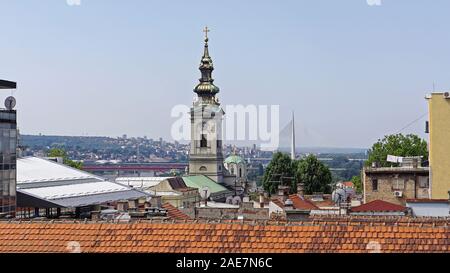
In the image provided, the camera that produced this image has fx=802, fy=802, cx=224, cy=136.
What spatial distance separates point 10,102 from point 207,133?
7002 cm

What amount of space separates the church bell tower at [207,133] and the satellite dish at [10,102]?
67543 mm

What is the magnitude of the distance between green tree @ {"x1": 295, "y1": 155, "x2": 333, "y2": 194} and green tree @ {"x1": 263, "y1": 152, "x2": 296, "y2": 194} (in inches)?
96.4

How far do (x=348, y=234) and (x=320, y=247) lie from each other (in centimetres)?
75

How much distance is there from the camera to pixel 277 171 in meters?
94.1

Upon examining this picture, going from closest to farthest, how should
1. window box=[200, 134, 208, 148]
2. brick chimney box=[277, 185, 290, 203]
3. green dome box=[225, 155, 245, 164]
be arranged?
brick chimney box=[277, 185, 290, 203], window box=[200, 134, 208, 148], green dome box=[225, 155, 245, 164]

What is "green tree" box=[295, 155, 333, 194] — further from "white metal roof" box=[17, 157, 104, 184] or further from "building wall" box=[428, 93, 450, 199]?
"building wall" box=[428, 93, 450, 199]

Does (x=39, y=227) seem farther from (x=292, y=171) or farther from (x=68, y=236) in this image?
(x=292, y=171)

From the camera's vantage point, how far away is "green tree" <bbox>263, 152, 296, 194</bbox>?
92625 mm

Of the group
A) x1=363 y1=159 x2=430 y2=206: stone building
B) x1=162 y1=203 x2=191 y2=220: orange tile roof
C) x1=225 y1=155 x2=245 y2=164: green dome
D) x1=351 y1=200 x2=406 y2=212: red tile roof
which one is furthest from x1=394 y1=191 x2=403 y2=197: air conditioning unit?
x1=225 y1=155 x2=245 y2=164: green dome

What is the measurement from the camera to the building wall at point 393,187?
153ft

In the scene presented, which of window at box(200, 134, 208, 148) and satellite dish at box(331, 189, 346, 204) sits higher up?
window at box(200, 134, 208, 148)

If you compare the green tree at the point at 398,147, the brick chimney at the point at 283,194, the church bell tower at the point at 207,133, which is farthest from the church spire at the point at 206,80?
the brick chimney at the point at 283,194

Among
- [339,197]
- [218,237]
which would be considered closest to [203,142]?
[339,197]
